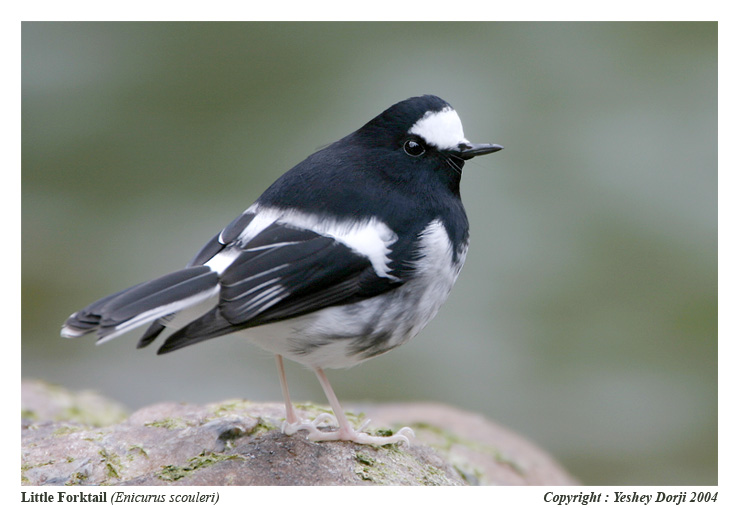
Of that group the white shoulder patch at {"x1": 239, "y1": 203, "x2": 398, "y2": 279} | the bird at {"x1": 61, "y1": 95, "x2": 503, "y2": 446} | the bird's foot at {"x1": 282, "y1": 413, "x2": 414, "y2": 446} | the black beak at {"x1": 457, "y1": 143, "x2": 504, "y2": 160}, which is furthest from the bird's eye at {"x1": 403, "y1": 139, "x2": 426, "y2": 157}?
the bird's foot at {"x1": 282, "y1": 413, "x2": 414, "y2": 446}

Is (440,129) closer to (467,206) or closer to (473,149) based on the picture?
(473,149)

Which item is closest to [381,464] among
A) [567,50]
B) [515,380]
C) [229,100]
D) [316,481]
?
[316,481]

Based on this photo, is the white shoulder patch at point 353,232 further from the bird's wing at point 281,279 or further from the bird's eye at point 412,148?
the bird's eye at point 412,148

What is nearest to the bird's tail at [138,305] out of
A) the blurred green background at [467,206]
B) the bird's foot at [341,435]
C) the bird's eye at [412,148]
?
the bird's foot at [341,435]

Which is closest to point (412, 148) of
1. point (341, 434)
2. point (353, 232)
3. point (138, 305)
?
point (353, 232)

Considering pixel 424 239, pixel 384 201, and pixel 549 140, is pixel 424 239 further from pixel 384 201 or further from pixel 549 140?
pixel 549 140

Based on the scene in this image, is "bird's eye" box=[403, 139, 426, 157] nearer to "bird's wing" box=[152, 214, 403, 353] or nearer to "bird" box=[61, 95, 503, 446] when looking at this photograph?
"bird" box=[61, 95, 503, 446]
